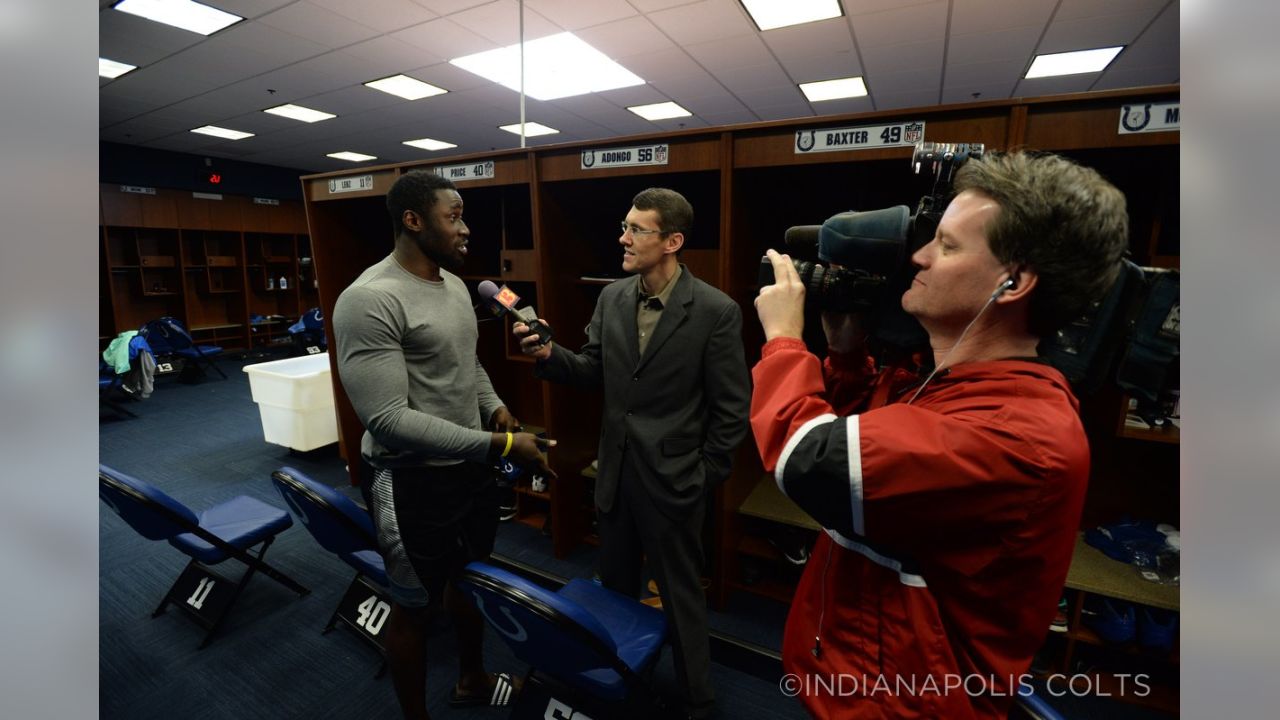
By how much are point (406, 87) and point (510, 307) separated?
Result: 4.84 meters

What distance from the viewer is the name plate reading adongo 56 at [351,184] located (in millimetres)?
2912

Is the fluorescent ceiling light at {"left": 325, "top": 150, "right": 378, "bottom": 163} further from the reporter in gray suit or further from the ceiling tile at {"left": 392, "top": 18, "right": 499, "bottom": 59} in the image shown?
the reporter in gray suit

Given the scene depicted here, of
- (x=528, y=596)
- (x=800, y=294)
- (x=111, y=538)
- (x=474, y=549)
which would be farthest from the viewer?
(x=111, y=538)

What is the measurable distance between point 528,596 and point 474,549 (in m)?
0.70

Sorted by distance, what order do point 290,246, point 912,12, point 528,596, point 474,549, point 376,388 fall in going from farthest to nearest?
point 290,246, point 912,12, point 474,549, point 376,388, point 528,596

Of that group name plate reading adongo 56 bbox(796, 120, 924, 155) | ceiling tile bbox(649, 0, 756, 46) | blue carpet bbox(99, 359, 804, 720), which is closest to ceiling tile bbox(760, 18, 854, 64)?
ceiling tile bbox(649, 0, 756, 46)

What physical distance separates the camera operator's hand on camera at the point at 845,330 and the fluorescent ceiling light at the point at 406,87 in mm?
5352

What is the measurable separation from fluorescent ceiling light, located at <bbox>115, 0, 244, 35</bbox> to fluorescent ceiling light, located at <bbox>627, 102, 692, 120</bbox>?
3.60 m

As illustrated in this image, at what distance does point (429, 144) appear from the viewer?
320 inches

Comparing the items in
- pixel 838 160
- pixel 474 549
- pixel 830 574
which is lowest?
pixel 474 549

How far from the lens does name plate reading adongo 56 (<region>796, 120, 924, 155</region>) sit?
173 centimetres
